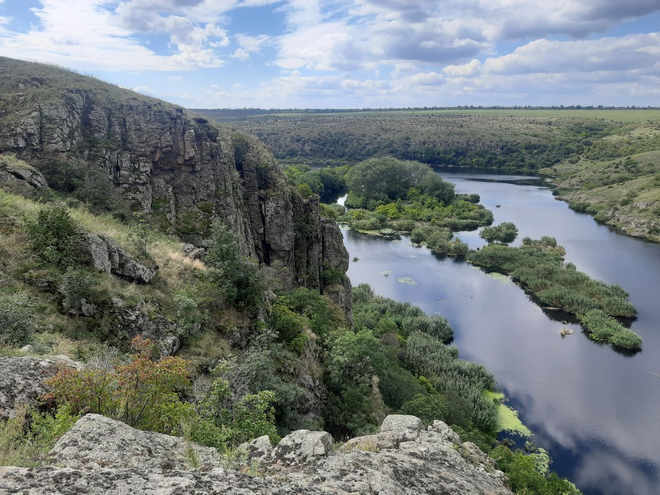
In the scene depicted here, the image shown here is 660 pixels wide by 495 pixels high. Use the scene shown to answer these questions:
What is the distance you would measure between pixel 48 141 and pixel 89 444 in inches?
881

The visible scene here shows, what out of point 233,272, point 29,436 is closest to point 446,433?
point 29,436

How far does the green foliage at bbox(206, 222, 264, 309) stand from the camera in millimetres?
14281

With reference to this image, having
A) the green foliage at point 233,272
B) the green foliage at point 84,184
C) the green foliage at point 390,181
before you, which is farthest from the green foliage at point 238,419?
the green foliage at point 390,181

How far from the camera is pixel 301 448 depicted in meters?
5.74

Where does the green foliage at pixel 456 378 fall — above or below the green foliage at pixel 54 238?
below

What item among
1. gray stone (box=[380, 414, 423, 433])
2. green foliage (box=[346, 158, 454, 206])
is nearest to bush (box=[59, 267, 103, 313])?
gray stone (box=[380, 414, 423, 433])

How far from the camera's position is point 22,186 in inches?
615

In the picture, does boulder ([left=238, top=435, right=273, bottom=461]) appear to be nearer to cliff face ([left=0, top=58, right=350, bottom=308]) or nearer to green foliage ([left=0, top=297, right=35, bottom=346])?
green foliage ([left=0, top=297, right=35, bottom=346])

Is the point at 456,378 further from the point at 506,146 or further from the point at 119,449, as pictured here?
the point at 506,146

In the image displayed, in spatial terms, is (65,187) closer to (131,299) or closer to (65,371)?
(131,299)

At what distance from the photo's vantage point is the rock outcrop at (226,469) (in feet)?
11.9

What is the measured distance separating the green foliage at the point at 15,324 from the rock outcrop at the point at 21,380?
1739 mm

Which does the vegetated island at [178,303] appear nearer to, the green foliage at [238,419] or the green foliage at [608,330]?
the green foliage at [238,419]

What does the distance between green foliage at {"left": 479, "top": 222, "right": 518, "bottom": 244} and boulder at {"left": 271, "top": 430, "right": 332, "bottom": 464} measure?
63.6 meters
